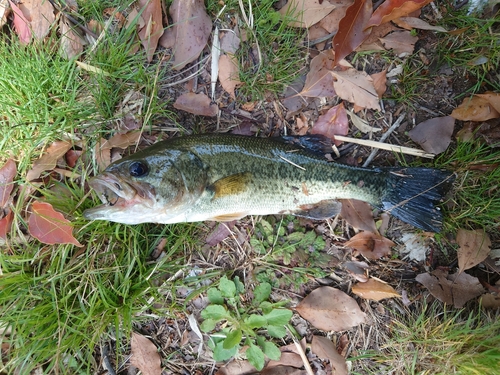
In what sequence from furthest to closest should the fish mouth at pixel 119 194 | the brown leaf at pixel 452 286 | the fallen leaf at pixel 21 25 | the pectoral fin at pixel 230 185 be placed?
the fallen leaf at pixel 21 25 < the brown leaf at pixel 452 286 < the pectoral fin at pixel 230 185 < the fish mouth at pixel 119 194

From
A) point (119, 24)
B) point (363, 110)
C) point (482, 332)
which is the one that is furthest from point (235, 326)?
point (119, 24)

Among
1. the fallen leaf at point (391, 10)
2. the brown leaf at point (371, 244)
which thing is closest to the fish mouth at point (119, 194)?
the brown leaf at point (371, 244)

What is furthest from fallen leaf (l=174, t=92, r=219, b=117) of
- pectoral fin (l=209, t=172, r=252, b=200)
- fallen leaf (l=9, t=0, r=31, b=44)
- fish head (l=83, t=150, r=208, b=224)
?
fallen leaf (l=9, t=0, r=31, b=44)

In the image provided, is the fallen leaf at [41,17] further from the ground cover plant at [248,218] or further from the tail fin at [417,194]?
the tail fin at [417,194]

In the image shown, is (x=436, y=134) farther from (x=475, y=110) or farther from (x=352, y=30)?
(x=352, y=30)

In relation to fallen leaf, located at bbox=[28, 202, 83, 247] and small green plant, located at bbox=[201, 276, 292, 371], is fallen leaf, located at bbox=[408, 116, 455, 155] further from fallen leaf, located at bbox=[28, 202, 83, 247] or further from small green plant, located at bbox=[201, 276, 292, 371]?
fallen leaf, located at bbox=[28, 202, 83, 247]

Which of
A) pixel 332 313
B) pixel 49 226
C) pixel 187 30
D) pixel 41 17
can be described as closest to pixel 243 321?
pixel 332 313

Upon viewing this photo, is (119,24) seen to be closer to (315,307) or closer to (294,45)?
(294,45)
